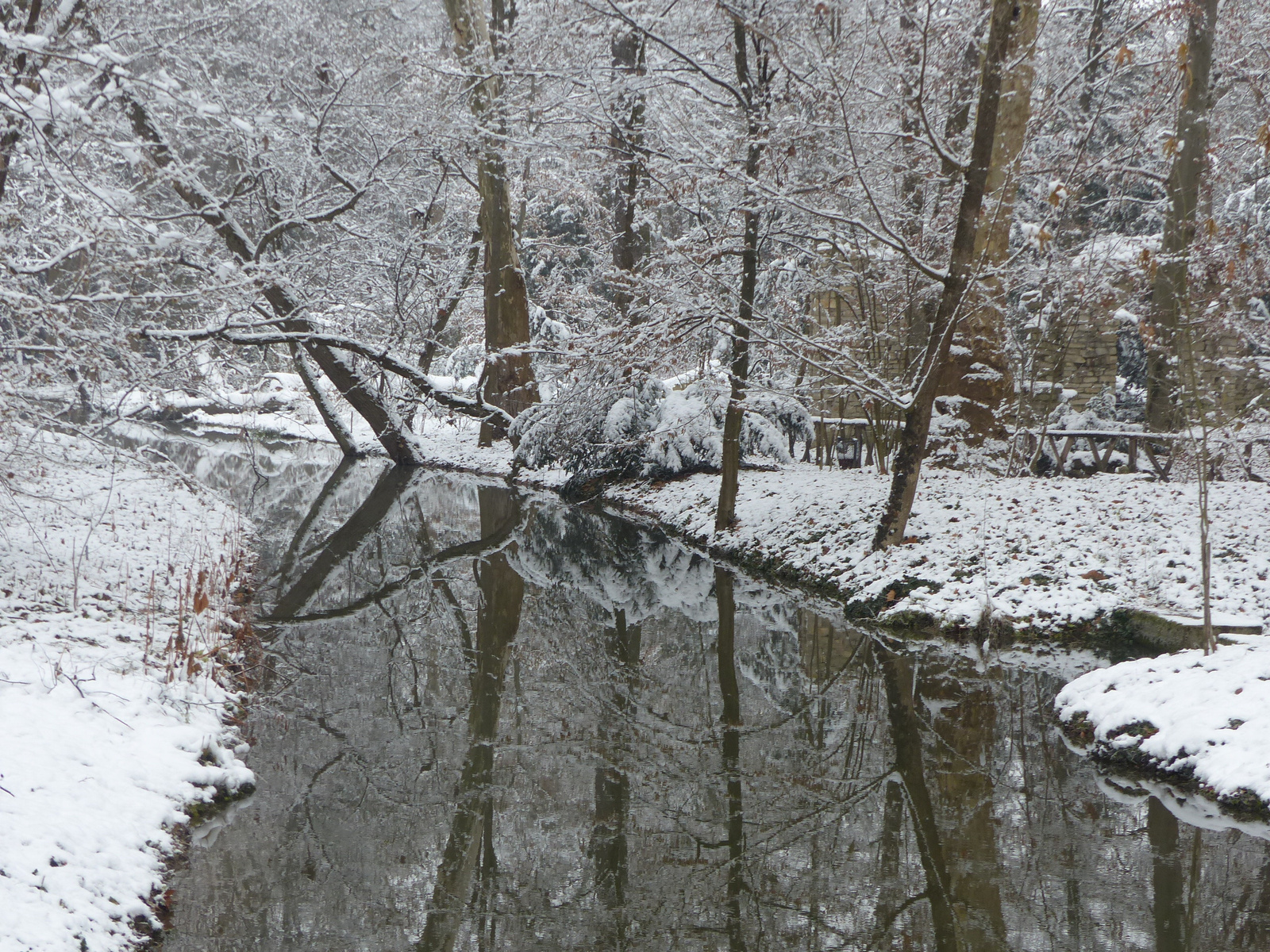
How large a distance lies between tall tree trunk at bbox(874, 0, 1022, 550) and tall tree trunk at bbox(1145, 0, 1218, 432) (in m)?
1.70

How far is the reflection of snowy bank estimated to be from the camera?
→ 5230mm

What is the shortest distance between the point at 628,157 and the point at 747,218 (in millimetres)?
3152

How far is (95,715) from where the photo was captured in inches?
203

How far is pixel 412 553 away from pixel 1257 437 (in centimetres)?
960

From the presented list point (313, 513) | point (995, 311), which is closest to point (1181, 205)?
point (995, 311)

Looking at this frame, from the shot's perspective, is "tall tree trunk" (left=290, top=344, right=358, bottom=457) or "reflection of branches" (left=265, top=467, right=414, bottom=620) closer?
"reflection of branches" (left=265, top=467, right=414, bottom=620)

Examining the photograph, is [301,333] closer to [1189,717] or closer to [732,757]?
[732,757]

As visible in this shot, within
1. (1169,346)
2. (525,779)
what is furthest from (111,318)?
(1169,346)

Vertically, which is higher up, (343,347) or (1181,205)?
(1181,205)

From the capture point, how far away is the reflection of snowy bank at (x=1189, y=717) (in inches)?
206

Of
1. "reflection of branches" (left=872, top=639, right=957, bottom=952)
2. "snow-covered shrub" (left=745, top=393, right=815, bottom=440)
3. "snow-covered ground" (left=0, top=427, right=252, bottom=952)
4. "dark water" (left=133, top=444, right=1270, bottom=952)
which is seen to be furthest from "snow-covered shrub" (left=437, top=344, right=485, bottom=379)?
"reflection of branches" (left=872, top=639, right=957, bottom=952)

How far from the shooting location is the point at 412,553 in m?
12.6

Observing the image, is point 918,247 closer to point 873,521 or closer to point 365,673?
point 873,521

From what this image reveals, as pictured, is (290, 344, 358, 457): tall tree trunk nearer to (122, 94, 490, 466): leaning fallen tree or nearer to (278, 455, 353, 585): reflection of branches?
(122, 94, 490, 466): leaning fallen tree
